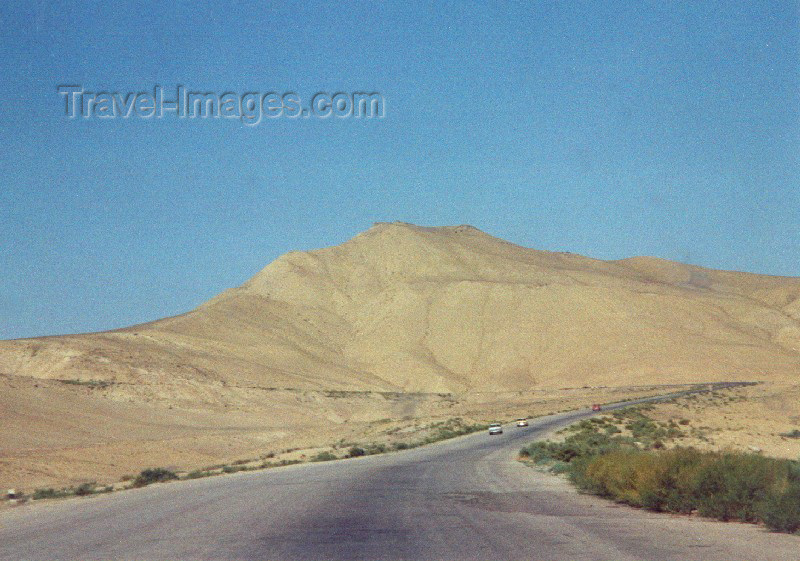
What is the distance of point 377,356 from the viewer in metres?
120

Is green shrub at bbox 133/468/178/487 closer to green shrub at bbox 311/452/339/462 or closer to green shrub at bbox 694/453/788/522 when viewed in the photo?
green shrub at bbox 311/452/339/462

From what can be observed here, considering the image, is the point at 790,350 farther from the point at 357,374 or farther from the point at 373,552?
the point at 373,552

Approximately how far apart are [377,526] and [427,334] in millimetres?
113034

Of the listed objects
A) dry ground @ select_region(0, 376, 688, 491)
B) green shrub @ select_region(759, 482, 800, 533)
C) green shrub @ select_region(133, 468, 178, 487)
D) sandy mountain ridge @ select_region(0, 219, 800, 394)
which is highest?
sandy mountain ridge @ select_region(0, 219, 800, 394)

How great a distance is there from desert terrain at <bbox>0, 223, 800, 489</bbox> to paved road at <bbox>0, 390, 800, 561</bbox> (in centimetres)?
1651

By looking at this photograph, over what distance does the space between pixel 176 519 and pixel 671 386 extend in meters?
92.4

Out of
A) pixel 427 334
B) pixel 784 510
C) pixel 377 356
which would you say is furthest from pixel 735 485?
pixel 427 334

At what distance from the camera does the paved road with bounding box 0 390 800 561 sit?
35.6 ft

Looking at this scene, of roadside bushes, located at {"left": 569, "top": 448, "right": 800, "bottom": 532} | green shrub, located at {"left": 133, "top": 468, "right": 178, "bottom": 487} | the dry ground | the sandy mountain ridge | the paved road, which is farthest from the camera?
the sandy mountain ridge

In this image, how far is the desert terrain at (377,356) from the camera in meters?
54.1

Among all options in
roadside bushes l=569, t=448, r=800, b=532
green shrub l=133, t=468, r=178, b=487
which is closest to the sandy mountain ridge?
green shrub l=133, t=468, r=178, b=487

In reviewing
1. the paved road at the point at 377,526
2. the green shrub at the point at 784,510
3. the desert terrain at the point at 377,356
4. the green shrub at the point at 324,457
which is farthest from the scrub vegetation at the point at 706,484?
the desert terrain at the point at 377,356

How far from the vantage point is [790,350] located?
4835 inches

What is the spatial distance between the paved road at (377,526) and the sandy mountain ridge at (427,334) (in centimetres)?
5943
